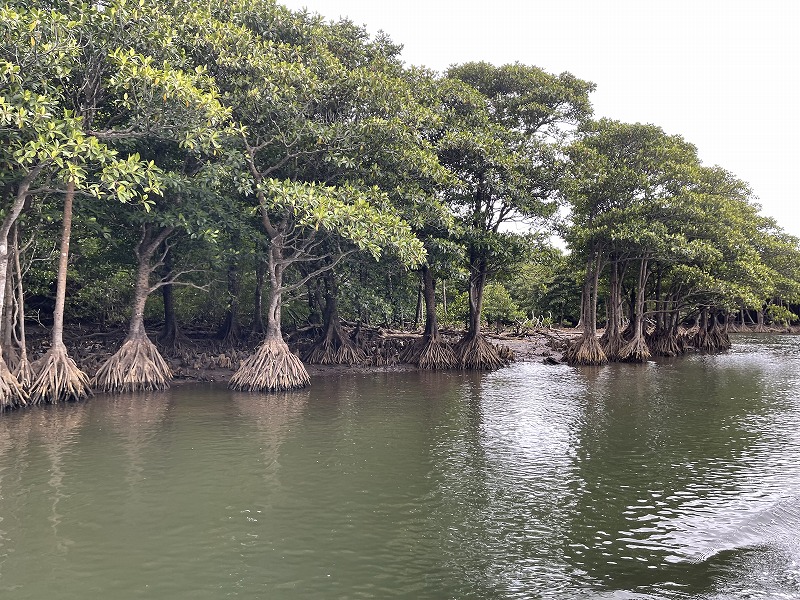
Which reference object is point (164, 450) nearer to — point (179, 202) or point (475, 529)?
point (475, 529)

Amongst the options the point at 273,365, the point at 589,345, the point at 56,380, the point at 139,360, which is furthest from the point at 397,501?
the point at 589,345

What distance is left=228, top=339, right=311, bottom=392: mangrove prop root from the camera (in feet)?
60.8

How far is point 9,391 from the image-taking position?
1432 cm

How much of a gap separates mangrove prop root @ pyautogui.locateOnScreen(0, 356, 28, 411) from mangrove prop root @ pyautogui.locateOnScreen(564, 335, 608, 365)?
72.4 ft

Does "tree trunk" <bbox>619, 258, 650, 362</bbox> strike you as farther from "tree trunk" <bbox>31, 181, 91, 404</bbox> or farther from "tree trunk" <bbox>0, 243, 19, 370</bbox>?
"tree trunk" <bbox>0, 243, 19, 370</bbox>

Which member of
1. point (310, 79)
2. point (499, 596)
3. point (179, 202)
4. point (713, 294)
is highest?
point (310, 79)

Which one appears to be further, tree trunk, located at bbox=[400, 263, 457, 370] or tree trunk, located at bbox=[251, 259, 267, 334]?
tree trunk, located at bbox=[251, 259, 267, 334]

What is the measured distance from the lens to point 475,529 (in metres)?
7.69

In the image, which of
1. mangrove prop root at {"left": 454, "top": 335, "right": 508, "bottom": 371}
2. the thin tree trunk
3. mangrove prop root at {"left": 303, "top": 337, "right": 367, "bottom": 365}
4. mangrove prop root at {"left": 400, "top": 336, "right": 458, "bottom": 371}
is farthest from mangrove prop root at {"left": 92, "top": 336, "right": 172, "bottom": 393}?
mangrove prop root at {"left": 454, "top": 335, "right": 508, "bottom": 371}

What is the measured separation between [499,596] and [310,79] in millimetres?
15027

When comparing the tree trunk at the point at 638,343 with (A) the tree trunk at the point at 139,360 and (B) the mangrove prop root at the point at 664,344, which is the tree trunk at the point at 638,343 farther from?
(A) the tree trunk at the point at 139,360

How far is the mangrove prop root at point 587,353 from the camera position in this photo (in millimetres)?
27984

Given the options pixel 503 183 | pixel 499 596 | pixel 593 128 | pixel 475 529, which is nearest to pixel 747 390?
pixel 503 183

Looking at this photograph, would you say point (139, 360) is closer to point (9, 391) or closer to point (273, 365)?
point (273, 365)
